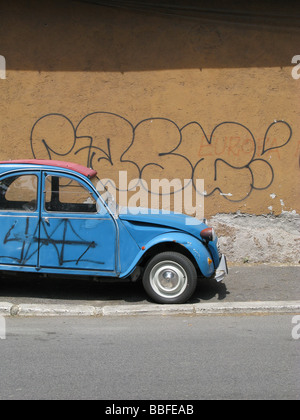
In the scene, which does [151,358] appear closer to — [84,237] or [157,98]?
[84,237]

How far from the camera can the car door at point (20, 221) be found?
6098mm

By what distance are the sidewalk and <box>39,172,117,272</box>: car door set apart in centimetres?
50

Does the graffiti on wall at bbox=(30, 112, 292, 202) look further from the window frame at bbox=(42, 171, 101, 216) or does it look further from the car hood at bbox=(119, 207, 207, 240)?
the window frame at bbox=(42, 171, 101, 216)

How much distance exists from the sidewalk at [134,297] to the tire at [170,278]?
14cm

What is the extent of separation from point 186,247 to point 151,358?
1.72 m

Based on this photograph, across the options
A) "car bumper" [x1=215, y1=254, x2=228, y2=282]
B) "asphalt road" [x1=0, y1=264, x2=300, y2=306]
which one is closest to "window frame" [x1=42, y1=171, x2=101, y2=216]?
"asphalt road" [x1=0, y1=264, x2=300, y2=306]

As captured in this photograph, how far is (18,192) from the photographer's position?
6219 millimetres

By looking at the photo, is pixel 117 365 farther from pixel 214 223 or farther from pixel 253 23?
pixel 253 23

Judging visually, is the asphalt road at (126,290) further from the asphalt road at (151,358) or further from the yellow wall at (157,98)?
the yellow wall at (157,98)

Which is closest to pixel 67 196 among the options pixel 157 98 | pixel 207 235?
pixel 207 235

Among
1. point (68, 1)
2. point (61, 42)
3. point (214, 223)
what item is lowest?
point (214, 223)
